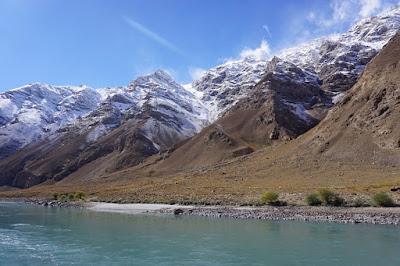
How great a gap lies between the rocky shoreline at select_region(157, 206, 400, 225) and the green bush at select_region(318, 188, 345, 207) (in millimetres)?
3252

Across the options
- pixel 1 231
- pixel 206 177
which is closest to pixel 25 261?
pixel 1 231

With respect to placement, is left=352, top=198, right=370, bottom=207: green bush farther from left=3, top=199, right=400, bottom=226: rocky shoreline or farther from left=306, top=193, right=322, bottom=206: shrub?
left=306, top=193, right=322, bottom=206: shrub

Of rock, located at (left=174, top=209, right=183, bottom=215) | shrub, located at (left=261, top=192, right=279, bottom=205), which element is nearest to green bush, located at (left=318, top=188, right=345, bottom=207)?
shrub, located at (left=261, top=192, right=279, bottom=205)

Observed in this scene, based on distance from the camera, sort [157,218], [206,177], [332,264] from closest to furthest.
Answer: [332,264]
[157,218]
[206,177]

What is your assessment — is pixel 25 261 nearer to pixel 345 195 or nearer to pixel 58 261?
pixel 58 261

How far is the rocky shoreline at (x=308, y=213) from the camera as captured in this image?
65231 mm

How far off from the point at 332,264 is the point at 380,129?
108945 mm

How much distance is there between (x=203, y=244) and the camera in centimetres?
4869

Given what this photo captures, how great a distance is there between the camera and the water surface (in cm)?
4059

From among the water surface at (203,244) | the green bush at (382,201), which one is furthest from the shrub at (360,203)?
the water surface at (203,244)

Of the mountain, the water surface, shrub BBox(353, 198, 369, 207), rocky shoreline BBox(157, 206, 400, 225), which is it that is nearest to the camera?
the water surface

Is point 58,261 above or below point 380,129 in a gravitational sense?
below

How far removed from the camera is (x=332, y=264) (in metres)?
37.8

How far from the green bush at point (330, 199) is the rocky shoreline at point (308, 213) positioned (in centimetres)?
325
